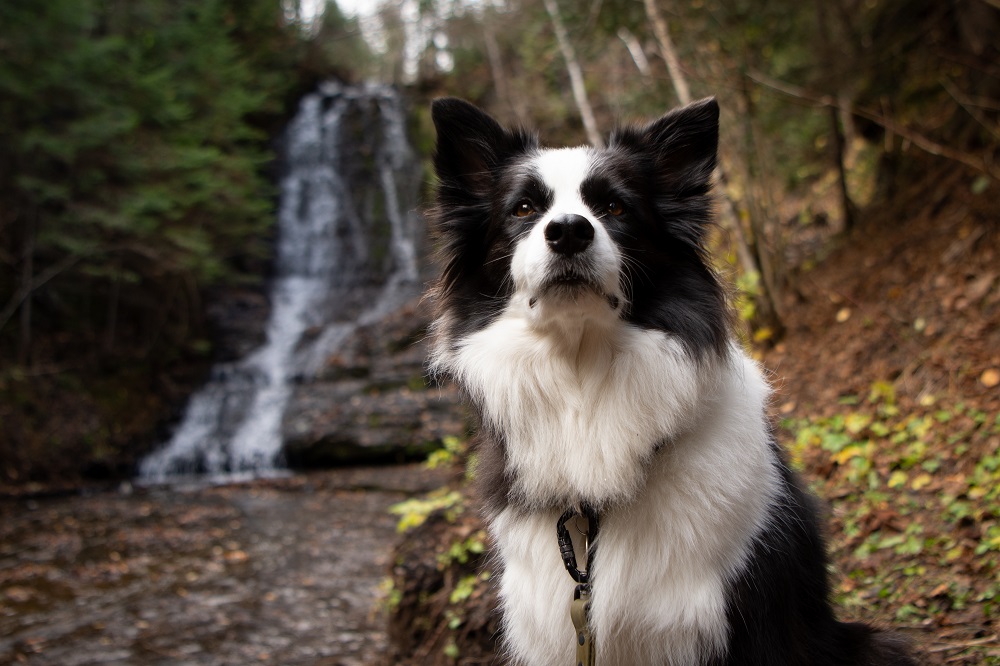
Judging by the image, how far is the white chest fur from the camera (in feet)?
7.00

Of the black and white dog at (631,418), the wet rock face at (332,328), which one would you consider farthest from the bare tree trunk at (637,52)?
the black and white dog at (631,418)

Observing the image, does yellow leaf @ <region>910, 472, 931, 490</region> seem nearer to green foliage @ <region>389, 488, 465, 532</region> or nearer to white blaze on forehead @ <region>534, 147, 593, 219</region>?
green foliage @ <region>389, 488, 465, 532</region>

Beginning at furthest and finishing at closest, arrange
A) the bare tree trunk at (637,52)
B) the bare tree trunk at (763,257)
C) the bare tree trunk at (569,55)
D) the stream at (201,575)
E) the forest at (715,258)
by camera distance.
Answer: the bare tree trunk at (569,55)
the bare tree trunk at (637,52)
the bare tree trunk at (763,257)
the stream at (201,575)
the forest at (715,258)

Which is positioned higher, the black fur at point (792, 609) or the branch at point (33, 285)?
the branch at point (33, 285)

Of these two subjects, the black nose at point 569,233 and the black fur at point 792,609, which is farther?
the black nose at point 569,233

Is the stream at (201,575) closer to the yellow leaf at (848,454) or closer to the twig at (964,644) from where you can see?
the twig at (964,644)

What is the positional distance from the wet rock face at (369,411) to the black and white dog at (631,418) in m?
8.70

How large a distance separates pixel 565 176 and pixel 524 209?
0.19 metres

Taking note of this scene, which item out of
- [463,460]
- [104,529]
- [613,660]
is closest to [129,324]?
[104,529]

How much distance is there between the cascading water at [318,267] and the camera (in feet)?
42.7

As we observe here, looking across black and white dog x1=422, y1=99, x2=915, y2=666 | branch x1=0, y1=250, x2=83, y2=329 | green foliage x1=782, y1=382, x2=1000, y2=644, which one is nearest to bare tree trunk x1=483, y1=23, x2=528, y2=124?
branch x1=0, y1=250, x2=83, y2=329

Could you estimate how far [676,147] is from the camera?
2707 mm

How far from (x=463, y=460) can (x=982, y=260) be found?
4520 mm

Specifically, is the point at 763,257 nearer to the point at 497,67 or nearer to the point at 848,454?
the point at 848,454
